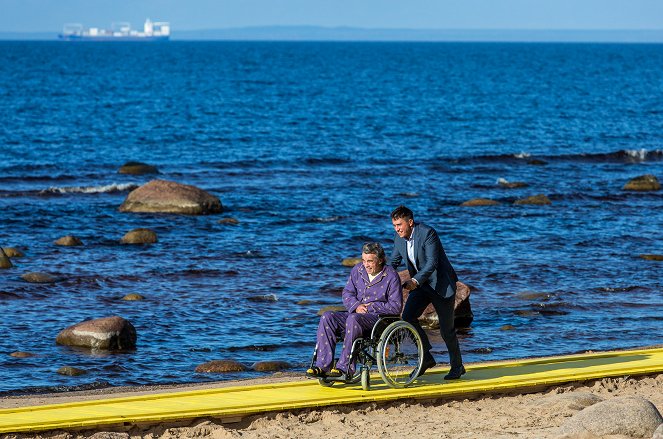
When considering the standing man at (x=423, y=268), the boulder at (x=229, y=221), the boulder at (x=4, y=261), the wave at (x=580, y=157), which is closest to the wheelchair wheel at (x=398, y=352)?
the standing man at (x=423, y=268)

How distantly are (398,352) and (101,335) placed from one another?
6.84 m

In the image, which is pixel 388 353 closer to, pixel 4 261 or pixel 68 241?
pixel 4 261

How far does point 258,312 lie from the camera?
21.0 meters

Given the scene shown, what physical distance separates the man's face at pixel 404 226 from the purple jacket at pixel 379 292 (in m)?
0.41

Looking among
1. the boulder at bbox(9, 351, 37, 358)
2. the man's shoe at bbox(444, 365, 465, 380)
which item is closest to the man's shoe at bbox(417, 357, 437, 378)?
the man's shoe at bbox(444, 365, 465, 380)

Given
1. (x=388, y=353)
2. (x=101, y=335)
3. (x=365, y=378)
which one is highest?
(x=388, y=353)

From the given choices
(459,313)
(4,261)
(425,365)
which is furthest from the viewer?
(4,261)

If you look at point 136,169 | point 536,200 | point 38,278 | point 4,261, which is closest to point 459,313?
point 38,278

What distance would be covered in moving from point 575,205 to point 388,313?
966 inches

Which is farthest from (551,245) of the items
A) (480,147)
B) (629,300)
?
(480,147)

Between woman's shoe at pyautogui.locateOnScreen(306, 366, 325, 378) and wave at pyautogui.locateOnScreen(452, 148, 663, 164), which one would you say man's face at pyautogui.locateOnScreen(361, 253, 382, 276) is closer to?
woman's shoe at pyautogui.locateOnScreen(306, 366, 325, 378)

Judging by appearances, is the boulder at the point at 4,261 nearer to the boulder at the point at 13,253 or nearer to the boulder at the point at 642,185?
the boulder at the point at 13,253

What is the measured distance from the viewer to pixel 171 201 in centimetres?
3275

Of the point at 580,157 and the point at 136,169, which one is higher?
the point at 136,169
